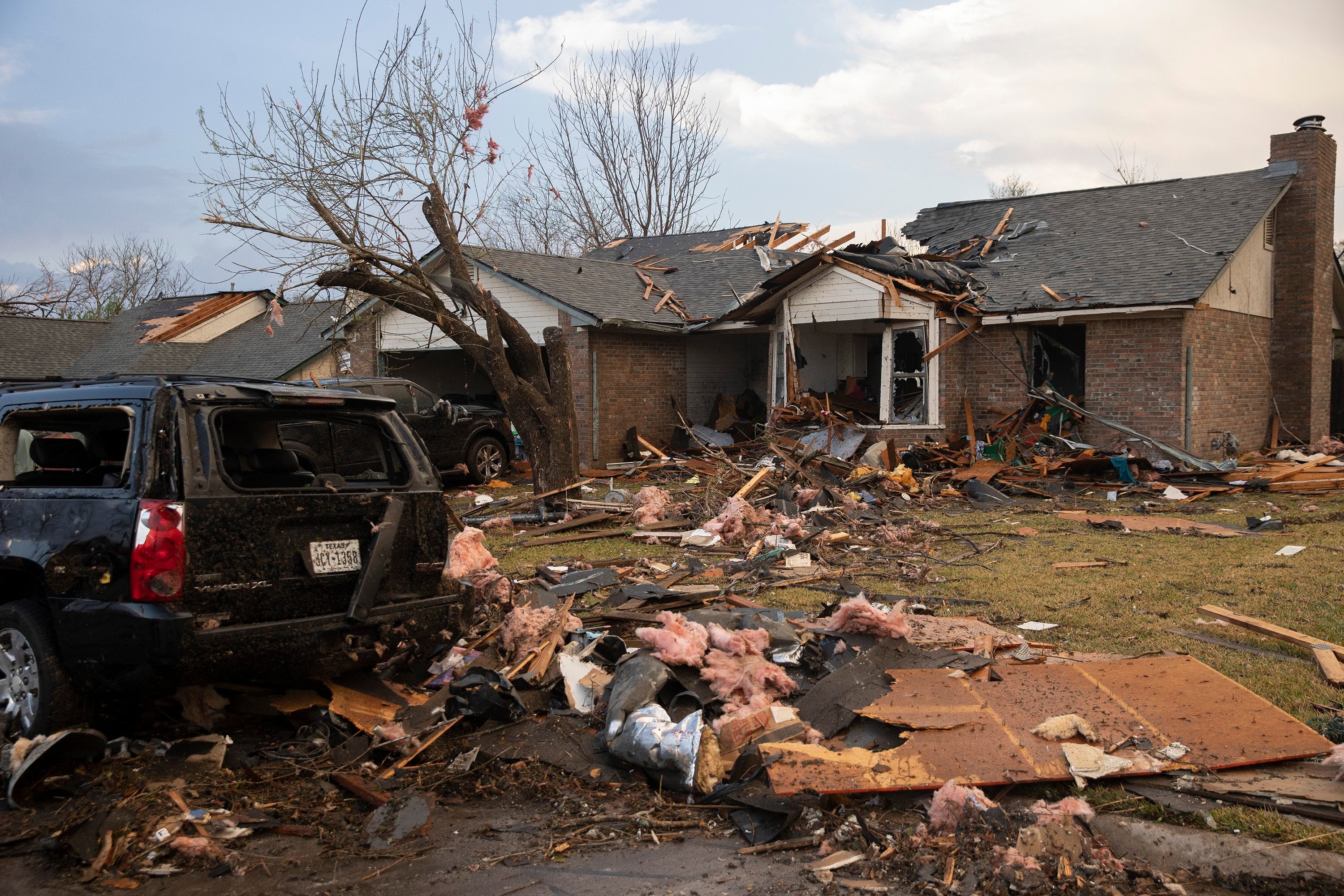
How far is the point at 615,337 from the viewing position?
19297mm

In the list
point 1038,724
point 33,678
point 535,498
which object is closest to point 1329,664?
point 1038,724

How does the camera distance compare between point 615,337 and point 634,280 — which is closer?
point 615,337

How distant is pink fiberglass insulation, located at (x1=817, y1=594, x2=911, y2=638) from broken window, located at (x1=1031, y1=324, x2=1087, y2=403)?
13.4 meters

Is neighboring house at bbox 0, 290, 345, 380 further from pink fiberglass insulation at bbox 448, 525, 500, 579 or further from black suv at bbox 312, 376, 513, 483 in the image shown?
pink fiberglass insulation at bbox 448, 525, 500, 579

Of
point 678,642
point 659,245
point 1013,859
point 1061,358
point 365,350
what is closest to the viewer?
point 1013,859

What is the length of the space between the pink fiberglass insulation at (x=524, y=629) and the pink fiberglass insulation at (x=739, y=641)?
1157mm

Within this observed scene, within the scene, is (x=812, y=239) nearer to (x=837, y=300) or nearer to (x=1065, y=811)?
(x=837, y=300)

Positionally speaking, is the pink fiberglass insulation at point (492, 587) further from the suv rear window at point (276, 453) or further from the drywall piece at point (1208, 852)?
the drywall piece at point (1208, 852)

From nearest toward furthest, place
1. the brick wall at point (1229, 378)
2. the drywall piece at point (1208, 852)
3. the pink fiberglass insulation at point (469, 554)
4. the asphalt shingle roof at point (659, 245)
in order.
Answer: the drywall piece at point (1208, 852) → the pink fiberglass insulation at point (469, 554) → the brick wall at point (1229, 378) → the asphalt shingle roof at point (659, 245)

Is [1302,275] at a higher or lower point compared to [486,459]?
higher

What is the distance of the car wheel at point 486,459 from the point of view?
16.5 metres

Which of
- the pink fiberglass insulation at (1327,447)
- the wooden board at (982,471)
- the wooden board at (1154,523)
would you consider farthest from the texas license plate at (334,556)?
the pink fiberglass insulation at (1327,447)

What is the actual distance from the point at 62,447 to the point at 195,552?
6.52 ft

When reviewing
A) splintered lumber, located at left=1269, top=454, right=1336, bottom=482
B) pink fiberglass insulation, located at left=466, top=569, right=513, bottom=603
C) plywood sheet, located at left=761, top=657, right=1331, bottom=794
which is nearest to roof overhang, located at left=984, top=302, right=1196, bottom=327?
splintered lumber, located at left=1269, top=454, right=1336, bottom=482
